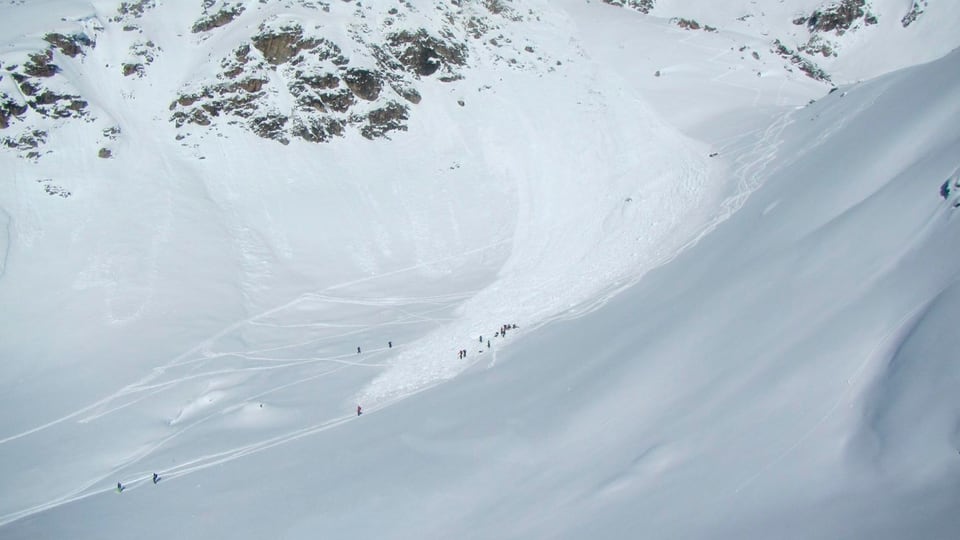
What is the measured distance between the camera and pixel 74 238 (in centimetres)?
3177

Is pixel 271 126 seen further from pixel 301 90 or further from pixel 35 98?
pixel 35 98

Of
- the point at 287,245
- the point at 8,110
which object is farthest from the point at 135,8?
the point at 287,245

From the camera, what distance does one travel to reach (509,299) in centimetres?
2858

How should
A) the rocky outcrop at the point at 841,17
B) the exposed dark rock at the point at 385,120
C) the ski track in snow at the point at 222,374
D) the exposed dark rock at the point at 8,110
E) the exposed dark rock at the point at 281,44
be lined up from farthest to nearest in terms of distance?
the rocky outcrop at the point at 841,17 < the exposed dark rock at the point at 281,44 < the exposed dark rock at the point at 385,120 < the exposed dark rock at the point at 8,110 < the ski track in snow at the point at 222,374

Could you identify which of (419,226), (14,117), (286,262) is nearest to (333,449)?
(286,262)

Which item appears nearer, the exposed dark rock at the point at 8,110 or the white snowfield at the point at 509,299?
the white snowfield at the point at 509,299

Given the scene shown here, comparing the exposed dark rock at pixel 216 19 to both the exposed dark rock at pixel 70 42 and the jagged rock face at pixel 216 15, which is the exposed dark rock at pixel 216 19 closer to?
the jagged rock face at pixel 216 15

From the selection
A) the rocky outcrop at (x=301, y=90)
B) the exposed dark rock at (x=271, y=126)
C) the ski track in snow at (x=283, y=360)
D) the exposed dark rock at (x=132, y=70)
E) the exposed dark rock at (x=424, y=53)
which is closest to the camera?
the ski track in snow at (x=283, y=360)

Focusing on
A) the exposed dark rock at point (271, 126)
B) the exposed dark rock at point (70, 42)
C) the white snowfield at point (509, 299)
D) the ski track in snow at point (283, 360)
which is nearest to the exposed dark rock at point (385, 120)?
the white snowfield at point (509, 299)

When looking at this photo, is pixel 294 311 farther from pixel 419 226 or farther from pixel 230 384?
pixel 419 226

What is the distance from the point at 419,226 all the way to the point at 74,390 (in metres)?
18.0

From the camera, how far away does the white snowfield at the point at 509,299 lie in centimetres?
1077

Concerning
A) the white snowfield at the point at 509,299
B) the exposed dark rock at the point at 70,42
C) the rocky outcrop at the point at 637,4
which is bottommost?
the white snowfield at the point at 509,299

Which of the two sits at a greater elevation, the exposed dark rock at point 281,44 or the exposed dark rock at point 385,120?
the exposed dark rock at point 281,44
